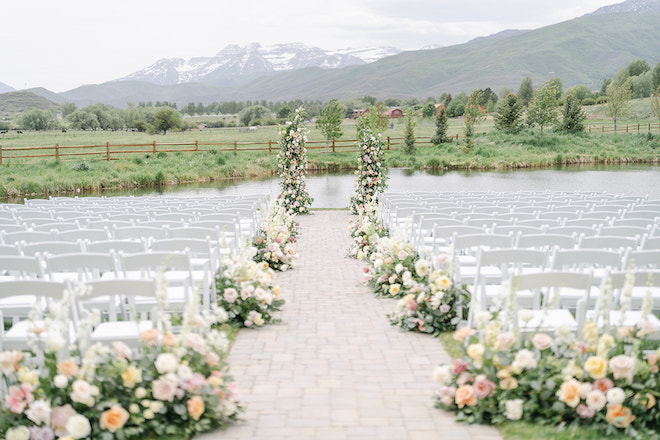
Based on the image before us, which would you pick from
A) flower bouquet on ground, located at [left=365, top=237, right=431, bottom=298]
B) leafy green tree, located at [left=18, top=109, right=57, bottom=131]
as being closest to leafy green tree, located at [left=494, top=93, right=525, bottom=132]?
flower bouquet on ground, located at [left=365, top=237, right=431, bottom=298]

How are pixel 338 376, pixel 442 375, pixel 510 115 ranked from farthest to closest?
pixel 510 115, pixel 338 376, pixel 442 375

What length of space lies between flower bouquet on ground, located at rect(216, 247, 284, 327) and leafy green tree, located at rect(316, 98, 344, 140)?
34.8 meters

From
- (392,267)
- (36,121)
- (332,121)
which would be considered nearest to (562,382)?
(392,267)

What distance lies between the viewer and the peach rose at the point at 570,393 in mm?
3693

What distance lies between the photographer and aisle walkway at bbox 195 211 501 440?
3.82 metres

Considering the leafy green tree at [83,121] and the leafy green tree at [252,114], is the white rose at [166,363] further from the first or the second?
the leafy green tree at [252,114]

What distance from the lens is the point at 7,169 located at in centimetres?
2673

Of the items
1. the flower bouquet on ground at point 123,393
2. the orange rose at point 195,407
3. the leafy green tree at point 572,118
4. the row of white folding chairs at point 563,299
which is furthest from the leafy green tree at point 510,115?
the orange rose at point 195,407

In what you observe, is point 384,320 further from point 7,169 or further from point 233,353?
point 7,169

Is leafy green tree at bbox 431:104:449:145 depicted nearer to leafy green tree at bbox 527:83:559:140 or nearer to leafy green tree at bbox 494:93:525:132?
leafy green tree at bbox 494:93:525:132

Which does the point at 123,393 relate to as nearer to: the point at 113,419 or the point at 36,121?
the point at 113,419

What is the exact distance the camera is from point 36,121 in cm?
8538

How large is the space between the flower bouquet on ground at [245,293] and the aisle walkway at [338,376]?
0.58ft

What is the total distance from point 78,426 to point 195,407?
66 centimetres
